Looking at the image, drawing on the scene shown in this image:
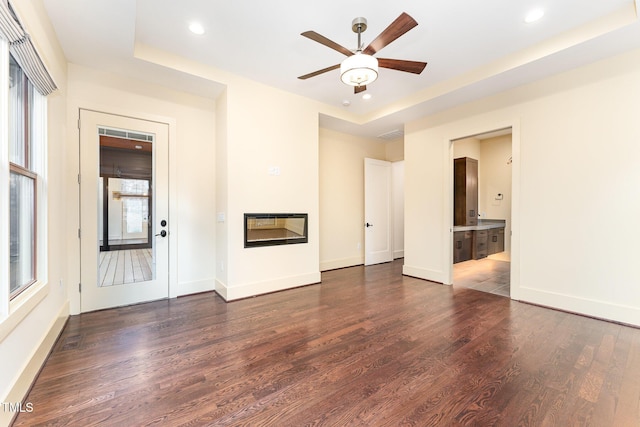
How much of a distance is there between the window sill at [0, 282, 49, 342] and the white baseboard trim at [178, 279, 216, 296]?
157 centimetres

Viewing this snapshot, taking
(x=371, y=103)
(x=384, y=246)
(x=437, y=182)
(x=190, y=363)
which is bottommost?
(x=190, y=363)

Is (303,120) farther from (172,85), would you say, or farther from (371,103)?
(172,85)

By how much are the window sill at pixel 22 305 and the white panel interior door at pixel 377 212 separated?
4.93 m

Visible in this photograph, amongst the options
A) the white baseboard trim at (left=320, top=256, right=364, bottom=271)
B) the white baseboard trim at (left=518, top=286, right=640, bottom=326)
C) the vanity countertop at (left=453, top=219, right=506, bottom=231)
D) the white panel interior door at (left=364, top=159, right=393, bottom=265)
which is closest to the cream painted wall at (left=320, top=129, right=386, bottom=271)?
the white baseboard trim at (left=320, top=256, right=364, bottom=271)

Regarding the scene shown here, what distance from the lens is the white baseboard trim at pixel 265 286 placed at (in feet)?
11.7

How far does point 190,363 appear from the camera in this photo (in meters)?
2.10

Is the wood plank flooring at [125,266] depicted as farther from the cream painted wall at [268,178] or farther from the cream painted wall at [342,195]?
the cream painted wall at [342,195]

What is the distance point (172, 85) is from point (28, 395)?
3.39 metres

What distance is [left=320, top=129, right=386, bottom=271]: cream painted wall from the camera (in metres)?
5.33

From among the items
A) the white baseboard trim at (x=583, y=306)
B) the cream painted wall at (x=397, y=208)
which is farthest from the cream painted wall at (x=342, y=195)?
the white baseboard trim at (x=583, y=306)

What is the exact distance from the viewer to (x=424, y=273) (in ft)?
15.2

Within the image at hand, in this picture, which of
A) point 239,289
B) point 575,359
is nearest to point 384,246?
point 239,289

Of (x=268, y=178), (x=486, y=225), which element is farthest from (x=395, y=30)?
(x=486, y=225)

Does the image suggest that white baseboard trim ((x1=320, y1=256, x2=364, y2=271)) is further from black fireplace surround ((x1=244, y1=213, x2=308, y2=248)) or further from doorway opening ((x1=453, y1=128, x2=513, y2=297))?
doorway opening ((x1=453, y1=128, x2=513, y2=297))
